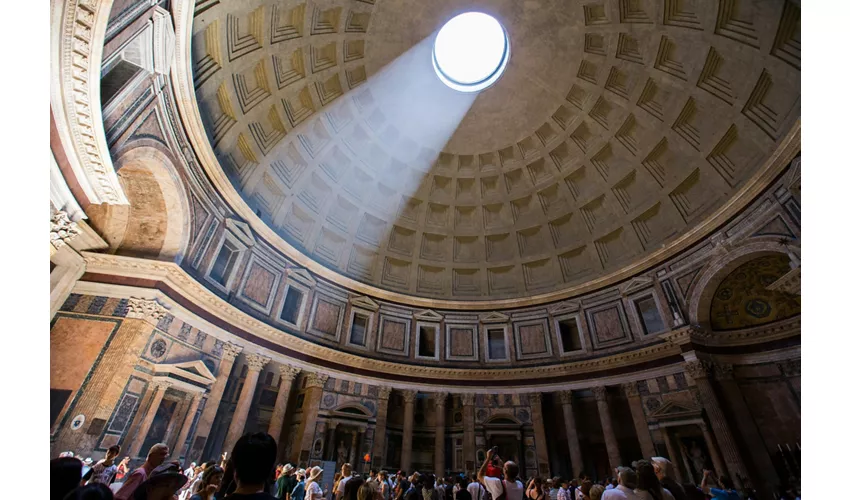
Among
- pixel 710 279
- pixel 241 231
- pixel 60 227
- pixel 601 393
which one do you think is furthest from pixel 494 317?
pixel 60 227

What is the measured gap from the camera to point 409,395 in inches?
814

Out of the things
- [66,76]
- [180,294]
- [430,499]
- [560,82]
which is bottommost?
[430,499]

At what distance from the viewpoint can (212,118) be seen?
15.1 meters

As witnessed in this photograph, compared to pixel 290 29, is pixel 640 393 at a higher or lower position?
lower

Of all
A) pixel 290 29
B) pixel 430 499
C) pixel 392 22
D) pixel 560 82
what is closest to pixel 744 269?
pixel 560 82

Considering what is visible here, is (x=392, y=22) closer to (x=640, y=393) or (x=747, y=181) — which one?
(x=747, y=181)

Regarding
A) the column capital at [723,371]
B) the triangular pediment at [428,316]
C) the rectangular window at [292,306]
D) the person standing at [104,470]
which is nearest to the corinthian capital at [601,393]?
the column capital at [723,371]

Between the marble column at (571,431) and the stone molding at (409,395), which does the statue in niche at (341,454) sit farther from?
the marble column at (571,431)

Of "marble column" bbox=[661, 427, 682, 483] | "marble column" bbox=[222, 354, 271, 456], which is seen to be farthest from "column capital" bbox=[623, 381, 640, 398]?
"marble column" bbox=[222, 354, 271, 456]

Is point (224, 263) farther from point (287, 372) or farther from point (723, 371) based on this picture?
point (723, 371)

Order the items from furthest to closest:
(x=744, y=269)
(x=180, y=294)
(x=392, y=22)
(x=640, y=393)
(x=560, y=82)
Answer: (x=560, y=82) < (x=392, y=22) < (x=640, y=393) < (x=744, y=269) < (x=180, y=294)

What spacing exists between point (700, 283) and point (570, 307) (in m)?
6.52

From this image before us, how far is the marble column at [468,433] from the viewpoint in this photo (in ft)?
62.8

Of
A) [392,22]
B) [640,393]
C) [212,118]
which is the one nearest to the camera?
[212,118]
